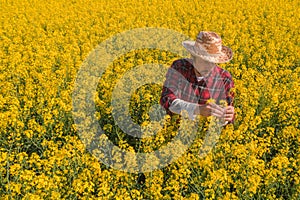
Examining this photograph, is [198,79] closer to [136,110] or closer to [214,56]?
[214,56]

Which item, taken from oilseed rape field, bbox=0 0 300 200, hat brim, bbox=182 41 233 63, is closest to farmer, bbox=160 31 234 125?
hat brim, bbox=182 41 233 63

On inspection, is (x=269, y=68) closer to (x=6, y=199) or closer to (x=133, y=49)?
(x=133, y=49)

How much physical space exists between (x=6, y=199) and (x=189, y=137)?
5.77 feet

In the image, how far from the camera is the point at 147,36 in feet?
27.2

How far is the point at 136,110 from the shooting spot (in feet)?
16.7

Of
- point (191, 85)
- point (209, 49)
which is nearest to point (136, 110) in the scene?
point (191, 85)

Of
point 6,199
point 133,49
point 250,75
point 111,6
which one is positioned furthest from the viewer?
point 111,6

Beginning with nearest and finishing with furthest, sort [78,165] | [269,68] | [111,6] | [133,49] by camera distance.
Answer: [78,165]
[269,68]
[133,49]
[111,6]

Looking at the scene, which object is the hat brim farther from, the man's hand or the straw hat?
the man's hand

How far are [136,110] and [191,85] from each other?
1.22 metres

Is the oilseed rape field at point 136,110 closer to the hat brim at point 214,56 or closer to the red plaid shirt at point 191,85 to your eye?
the red plaid shirt at point 191,85

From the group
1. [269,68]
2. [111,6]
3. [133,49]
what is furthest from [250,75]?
[111,6]

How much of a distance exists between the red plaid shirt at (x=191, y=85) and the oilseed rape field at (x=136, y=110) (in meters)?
0.28

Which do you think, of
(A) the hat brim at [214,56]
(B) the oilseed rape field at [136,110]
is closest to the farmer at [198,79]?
(A) the hat brim at [214,56]
